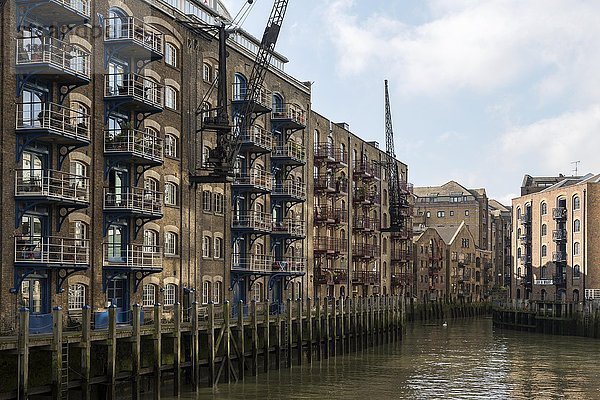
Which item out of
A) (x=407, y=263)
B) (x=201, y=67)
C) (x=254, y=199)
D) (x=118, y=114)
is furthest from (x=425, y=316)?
(x=118, y=114)

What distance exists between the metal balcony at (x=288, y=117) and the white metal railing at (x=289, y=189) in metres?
3.33

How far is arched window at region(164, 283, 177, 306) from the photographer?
142 feet

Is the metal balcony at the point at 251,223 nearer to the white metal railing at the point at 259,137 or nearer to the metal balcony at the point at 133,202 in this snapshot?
the white metal railing at the point at 259,137

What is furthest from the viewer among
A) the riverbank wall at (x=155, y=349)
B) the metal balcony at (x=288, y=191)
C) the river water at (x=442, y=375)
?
the metal balcony at (x=288, y=191)

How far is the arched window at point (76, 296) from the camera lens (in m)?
36.1

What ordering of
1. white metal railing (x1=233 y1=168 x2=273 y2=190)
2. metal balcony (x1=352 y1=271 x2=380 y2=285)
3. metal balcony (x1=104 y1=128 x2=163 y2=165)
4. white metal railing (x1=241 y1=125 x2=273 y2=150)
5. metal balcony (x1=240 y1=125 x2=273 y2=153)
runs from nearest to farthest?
1. metal balcony (x1=104 y1=128 x2=163 y2=165)
2. metal balcony (x1=240 y1=125 x2=273 y2=153)
3. white metal railing (x1=241 y1=125 x2=273 y2=150)
4. white metal railing (x1=233 y1=168 x2=273 y2=190)
5. metal balcony (x1=352 y1=271 x2=380 y2=285)

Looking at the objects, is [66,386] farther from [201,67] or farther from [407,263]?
[407,263]

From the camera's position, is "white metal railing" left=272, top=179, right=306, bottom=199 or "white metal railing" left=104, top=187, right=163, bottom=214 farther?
"white metal railing" left=272, top=179, right=306, bottom=199

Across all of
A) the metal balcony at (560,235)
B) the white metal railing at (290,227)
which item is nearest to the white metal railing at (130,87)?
the white metal railing at (290,227)

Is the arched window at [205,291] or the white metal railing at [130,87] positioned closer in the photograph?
the white metal railing at [130,87]

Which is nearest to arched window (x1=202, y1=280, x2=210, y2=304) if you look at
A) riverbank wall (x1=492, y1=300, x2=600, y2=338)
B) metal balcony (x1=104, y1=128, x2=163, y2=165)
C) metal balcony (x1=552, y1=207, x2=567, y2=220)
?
metal balcony (x1=104, y1=128, x2=163, y2=165)

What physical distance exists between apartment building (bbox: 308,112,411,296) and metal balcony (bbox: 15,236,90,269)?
29857 millimetres

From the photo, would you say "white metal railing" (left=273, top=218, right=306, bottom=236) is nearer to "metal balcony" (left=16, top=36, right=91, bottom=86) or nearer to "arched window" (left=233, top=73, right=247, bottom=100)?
"arched window" (left=233, top=73, right=247, bottom=100)

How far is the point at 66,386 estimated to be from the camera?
2755cm
